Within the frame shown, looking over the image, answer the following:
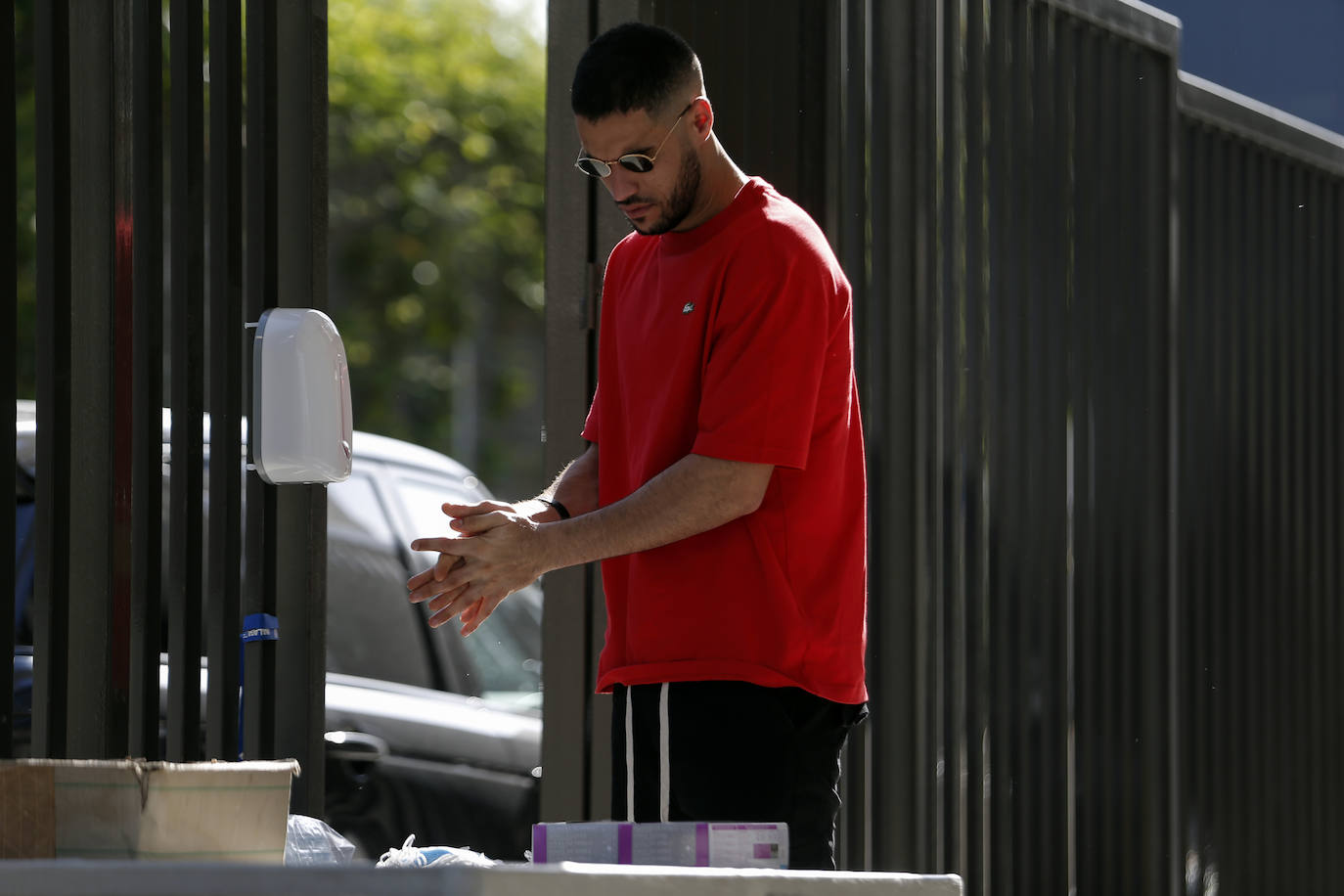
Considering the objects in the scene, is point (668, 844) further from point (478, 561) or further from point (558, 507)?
point (558, 507)

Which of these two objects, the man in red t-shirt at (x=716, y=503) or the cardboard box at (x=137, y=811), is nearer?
the cardboard box at (x=137, y=811)

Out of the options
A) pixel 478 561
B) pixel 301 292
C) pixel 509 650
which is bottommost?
pixel 509 650

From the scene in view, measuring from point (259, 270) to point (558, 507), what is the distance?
673mm

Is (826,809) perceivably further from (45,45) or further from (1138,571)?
(1138,571)

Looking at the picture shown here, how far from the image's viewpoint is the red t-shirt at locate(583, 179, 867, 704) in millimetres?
2504

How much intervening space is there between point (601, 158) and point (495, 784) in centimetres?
295

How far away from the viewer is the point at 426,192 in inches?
961

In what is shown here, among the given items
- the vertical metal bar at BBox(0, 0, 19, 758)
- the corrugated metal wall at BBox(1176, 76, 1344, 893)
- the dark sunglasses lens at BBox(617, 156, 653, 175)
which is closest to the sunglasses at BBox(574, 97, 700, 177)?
the dark sunglasses lens at BBox(617, 156, 653, 175)

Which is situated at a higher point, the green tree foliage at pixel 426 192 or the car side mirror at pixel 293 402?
the green tree foliage at pixel 426 192

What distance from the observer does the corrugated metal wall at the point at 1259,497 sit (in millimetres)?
5320

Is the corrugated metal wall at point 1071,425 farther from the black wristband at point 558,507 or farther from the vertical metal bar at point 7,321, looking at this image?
the vertical metal bar at point 7,321

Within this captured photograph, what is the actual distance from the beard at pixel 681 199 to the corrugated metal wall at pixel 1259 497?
9.65 feet

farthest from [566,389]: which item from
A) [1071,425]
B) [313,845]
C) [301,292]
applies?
[1071,425]

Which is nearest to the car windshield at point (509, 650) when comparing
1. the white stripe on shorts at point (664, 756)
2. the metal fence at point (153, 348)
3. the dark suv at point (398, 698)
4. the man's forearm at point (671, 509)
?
the dark suv at point (398, 698)
